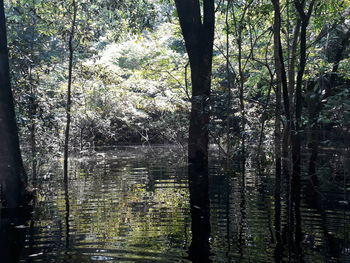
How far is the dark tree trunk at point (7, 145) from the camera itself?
279 inches

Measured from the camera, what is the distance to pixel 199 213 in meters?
7.26

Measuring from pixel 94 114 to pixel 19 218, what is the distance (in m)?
13.2

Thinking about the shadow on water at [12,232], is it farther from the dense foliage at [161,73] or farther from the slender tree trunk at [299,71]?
the slender tree trunk at [299,71]

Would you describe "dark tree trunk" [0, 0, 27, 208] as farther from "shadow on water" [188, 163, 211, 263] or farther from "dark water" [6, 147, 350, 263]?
"shadow on water" [188, 163, 211, 263]

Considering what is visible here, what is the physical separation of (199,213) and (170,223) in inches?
33.3

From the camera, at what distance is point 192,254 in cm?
508

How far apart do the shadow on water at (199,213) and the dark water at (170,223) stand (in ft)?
0.34

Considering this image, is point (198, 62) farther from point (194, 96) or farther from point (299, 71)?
point (299, 71)

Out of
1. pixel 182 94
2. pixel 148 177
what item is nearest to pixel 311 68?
pixel 182 94

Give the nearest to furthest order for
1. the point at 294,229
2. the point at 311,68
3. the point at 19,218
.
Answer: the point at 294,229 → the point at 19,218 → the point at 311,68

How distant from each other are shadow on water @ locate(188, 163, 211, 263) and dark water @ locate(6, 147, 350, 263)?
104 mm

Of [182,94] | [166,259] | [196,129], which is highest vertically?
[182,94]

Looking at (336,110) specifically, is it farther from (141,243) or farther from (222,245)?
(141,243)

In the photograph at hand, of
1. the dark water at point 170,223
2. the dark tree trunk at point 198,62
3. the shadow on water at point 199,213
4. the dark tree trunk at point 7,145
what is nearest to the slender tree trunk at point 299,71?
the dark water at point 170,223
